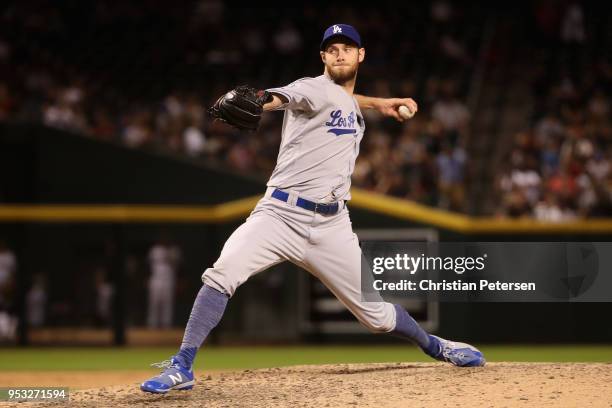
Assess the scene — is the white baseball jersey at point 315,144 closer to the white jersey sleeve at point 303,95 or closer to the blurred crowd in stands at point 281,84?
the white jersey sleeve at point 303,95

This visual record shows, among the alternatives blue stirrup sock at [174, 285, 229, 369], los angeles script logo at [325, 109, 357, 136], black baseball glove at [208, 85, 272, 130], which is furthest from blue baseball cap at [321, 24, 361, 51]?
blue stirrup sock at [174, 285, 229, 369]

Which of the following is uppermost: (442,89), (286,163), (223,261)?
(442,89)

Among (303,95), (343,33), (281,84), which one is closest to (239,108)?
(303,95)

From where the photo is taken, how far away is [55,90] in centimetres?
1411

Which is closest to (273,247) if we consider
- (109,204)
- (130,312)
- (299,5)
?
(130,312)

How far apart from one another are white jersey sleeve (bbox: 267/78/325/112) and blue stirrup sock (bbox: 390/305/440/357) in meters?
1.23

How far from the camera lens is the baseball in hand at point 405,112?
5.09 metres

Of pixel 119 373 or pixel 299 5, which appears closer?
pixel 119 373

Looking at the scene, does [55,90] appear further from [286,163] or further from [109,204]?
[286,163]

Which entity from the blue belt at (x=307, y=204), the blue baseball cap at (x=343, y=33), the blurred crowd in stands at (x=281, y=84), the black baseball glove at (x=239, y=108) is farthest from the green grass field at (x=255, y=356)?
the black baseball glove at (x=239, y=108)

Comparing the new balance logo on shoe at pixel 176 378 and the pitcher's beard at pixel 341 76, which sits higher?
the pitcher's beard at pixel 341 76

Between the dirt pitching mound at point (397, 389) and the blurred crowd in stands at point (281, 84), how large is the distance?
6005 millimetres

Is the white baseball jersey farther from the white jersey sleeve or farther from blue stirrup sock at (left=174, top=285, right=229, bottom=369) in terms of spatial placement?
blue stirrup sock at (left=174, top=285, right=229, bottom=369)

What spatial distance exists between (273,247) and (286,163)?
42 cm
